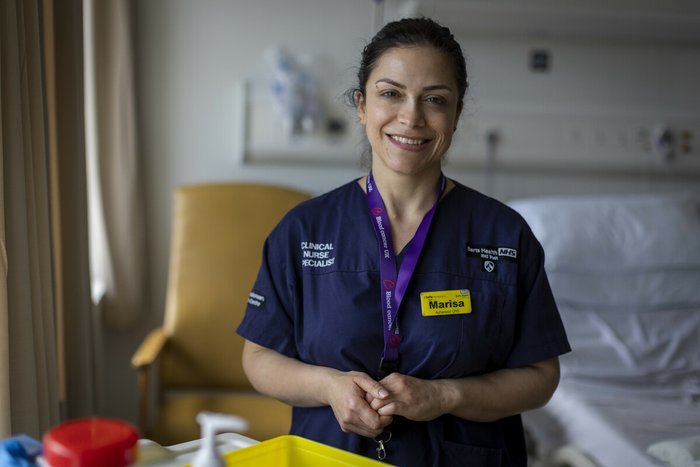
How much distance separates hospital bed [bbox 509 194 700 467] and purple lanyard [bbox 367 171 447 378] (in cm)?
82

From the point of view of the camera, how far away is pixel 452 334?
1480mm

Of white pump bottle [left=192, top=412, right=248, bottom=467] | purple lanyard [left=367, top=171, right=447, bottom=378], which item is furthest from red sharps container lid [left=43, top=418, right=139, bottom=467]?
purple lanyard [left=367, top=171, right=447, bottom=378]

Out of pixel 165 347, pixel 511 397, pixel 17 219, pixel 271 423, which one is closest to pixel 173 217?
pixel 165 347

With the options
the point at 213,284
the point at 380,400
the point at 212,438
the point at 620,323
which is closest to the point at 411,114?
the point at 380,400

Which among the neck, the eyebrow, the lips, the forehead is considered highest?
the forehead

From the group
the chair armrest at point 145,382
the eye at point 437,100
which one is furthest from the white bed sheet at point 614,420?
the chair armrest at point 145,382

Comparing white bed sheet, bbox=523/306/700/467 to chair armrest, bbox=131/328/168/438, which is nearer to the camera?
white bed sheet, bbox=523/306/700/467

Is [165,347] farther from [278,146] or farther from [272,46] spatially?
[272,46]

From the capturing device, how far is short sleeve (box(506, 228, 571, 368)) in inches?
61.5

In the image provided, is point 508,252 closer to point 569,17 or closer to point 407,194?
point 407,194

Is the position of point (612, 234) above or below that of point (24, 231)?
below

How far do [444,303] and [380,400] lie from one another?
0.25m

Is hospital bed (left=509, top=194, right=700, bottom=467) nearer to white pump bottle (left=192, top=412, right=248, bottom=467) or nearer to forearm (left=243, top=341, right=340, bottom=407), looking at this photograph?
forearm (left=243, top=341, right=340, bottom=407)

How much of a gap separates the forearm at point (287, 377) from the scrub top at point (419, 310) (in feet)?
0.10
